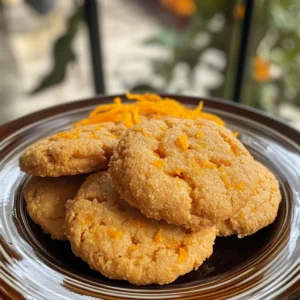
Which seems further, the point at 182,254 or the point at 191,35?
the point at 191,35

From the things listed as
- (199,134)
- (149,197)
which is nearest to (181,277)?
(149,197)

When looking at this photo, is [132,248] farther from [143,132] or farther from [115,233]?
[143,132]

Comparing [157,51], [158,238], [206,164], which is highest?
[206,164]

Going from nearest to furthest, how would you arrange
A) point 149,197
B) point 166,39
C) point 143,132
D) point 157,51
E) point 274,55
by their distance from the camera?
point 149,197 → point 143,132 → point 274,55 → point 166,39 → point 157,51

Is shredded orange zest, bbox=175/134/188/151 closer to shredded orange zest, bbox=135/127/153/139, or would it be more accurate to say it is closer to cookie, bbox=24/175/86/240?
shredded orange zest, bbox=135/127/153/139

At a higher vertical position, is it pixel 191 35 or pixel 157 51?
pixel 191 35

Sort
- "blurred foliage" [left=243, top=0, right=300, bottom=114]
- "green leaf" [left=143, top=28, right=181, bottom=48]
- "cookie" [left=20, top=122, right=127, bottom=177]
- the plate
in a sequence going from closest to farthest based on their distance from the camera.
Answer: the plate < "cookie" [left=20, top=122, right=127, bottom=177] < "blurred foliage" [left=243, top=0, right=300, bottom=114] < "green leaf" [left=143, top=28, right=181, bottom=48]

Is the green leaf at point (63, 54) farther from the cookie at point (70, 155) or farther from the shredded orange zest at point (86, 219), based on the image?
the shredded orange zest at point (86, 219)

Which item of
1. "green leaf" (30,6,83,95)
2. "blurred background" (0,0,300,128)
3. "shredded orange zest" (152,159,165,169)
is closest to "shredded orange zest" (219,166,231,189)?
"shredded orange zest" (152,159,165,169)
